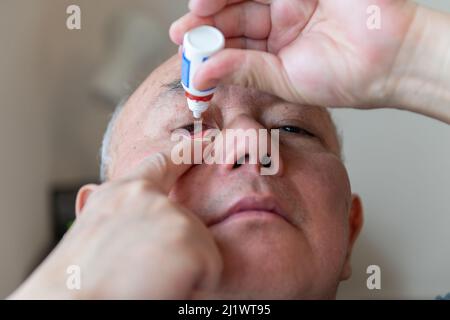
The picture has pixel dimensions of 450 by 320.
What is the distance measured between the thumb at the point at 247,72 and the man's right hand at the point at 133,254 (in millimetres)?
217

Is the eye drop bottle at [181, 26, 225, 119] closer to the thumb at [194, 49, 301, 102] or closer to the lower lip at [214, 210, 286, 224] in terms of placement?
the thumb at [194, 49, 301, 102]

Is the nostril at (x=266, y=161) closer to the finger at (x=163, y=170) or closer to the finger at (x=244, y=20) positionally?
the finger at (x=163, y=170)

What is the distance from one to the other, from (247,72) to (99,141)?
4.07 feet

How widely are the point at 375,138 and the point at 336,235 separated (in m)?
0.98

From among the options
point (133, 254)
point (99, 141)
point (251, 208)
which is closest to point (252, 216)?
point (251, 208)

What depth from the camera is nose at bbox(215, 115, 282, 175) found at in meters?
0.97

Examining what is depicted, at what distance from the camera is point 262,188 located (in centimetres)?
96

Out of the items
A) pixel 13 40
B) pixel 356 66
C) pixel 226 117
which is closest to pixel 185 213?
pixel 226 117

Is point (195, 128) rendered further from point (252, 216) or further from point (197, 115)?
point (252, 216)

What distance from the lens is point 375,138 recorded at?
1.95 metres

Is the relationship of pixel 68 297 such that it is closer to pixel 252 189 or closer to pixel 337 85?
pixel 252 189

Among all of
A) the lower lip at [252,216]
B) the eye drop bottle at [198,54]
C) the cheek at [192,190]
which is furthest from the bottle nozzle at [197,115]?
the lower lip at [252,216]

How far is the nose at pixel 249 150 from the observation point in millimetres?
971

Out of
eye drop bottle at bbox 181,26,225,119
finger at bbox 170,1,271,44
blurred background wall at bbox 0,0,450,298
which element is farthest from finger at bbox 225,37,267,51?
blurred background wall at bbox 0,0,450,298
